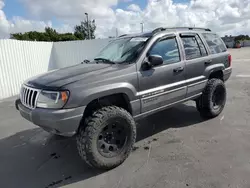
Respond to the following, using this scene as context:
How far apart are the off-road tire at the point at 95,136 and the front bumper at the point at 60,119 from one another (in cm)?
15

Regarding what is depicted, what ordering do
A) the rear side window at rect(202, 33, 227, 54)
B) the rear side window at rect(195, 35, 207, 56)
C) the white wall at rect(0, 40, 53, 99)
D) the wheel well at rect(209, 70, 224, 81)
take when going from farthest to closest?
the white wall at rect(0, 40, 53, 99), the wheel well at rect(209, 70, 224, 81), the rear side window at rect(202, 33, 227, 54), the rear side window at rect(195, 35, 207, 56)

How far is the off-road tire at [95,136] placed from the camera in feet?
9.56

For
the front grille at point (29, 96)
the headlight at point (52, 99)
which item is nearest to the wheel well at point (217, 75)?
the headlight at point (52, 99)

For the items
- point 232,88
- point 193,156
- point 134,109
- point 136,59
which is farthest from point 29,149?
point 232,88

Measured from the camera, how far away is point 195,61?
4297mm

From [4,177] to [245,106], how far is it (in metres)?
5.55

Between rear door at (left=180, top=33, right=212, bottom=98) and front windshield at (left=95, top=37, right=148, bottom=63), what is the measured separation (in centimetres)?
97

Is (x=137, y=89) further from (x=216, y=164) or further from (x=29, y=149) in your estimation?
(x=29, y=149)

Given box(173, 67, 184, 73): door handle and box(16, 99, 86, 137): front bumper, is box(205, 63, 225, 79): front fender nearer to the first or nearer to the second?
box(173, 67, 184, 73): door handle

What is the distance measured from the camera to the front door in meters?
3.49

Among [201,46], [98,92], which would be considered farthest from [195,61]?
[98,92]

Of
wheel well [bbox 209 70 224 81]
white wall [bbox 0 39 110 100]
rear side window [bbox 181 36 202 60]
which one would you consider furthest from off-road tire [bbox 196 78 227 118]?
white wall [bbox 0 39 110 100]

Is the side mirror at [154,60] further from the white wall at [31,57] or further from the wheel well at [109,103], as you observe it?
the white wall at [31,57]

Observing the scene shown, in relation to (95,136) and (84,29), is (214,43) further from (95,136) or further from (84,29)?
(84,29)
